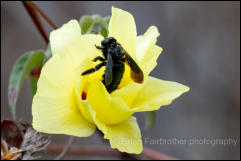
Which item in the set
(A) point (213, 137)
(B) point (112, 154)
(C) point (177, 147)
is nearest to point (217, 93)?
(A) point (213, 137)

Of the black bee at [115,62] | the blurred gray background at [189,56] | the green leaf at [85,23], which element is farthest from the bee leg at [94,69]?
the blurred gray background at [189,56]

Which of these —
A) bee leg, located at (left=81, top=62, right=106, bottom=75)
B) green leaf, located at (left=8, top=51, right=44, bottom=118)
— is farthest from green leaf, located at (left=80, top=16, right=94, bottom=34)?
bee leg, located at (left=81, top=62, right=106, bottom=75)

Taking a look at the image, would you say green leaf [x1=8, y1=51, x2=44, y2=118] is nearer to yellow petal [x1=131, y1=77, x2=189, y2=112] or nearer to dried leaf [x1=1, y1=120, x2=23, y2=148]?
dried leaf [x1=1, y1=120, x2=23, y2=148]

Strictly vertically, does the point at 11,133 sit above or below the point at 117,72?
below

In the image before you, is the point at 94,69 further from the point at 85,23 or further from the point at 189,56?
the point at 189,56

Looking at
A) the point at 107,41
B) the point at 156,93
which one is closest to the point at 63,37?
the point at 107,41

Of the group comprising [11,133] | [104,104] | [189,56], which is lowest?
[189,56]

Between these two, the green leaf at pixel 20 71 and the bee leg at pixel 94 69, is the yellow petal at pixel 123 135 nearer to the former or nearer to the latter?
the bee leg at pixel 94 69
